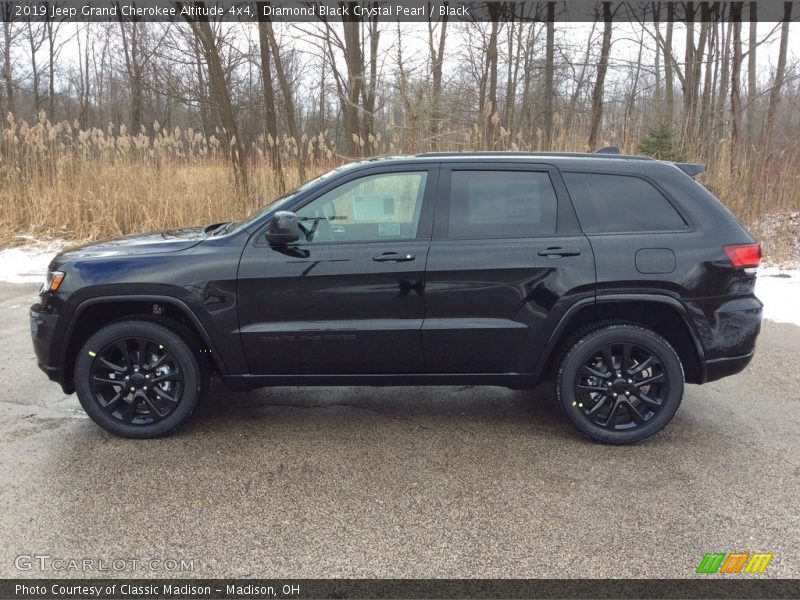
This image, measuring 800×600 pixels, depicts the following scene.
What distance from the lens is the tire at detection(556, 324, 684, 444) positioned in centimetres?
370

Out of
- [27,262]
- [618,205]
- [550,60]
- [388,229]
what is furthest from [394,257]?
[550,60]

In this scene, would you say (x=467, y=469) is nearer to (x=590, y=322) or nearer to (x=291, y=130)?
(x=590, y=322)

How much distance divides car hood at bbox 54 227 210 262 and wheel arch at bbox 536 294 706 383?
232 centimetres

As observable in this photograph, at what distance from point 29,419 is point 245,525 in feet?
7.08

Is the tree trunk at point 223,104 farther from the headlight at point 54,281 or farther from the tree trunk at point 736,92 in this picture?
the tree trunk at point 736,92

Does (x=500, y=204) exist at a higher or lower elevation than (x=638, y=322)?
higher

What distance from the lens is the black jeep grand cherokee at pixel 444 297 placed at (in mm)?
3668

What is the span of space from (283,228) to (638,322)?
7.38 ft

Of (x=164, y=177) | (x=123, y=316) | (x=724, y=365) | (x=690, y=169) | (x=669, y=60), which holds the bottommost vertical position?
(x=724, y=365)

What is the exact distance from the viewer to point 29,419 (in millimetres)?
4129

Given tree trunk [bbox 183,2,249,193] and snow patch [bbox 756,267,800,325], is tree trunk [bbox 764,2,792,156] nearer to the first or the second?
snow patch [bbox 756,267,800,325]

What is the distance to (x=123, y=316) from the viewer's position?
152 inches

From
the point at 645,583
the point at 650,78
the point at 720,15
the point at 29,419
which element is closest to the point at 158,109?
the point at 650,78

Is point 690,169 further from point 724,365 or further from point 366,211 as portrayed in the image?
point 366,211
